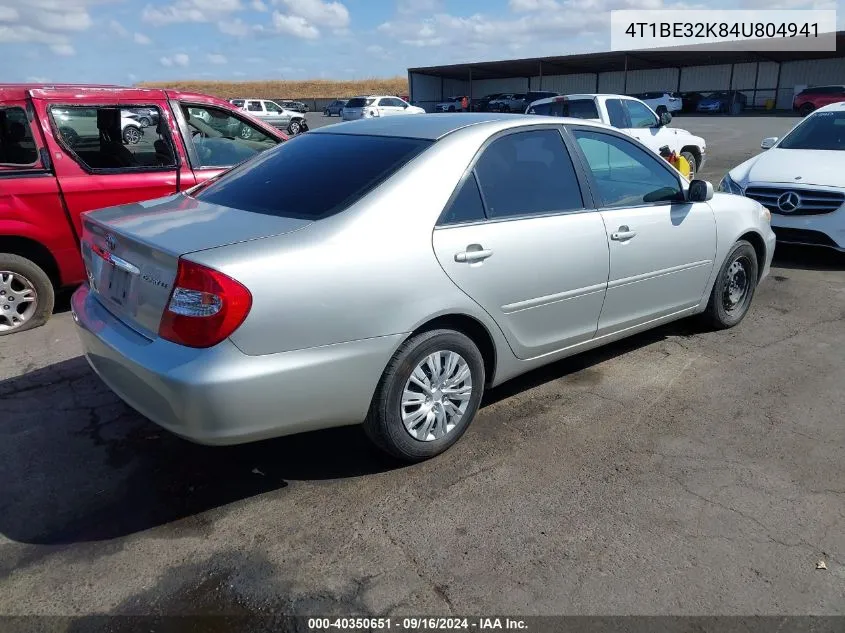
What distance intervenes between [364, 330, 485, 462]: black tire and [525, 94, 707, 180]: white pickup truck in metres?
8.78

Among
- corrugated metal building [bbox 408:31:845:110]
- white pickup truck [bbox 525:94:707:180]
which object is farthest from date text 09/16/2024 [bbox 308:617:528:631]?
corrugated metal building [bbox 408:31:845:110]

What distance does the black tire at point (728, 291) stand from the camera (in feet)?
16.1

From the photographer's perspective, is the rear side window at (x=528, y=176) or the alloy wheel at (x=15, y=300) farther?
the alloy wheel at (x=15, y=300)

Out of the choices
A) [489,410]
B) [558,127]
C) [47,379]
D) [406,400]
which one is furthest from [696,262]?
[47,379]

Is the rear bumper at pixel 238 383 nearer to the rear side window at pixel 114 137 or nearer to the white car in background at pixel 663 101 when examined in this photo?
the rear side window at pixel 114 137

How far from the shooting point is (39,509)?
2.96 meters

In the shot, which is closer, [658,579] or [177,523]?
[658,579]

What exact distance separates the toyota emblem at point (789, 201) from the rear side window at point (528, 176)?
4144mm

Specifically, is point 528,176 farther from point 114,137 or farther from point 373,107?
point 373,107

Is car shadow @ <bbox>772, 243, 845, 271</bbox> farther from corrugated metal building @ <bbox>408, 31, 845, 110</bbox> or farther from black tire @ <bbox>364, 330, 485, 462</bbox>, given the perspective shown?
corrugated metal building @ <bbox>408, 31, 845, 110</bbox>

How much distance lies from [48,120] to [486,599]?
16.4ft

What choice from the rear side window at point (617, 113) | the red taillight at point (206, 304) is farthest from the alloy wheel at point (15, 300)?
the rear side window at point (617, 113)

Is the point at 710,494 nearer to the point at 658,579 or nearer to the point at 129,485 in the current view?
the point at 658,579

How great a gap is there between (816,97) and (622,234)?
3994cm
